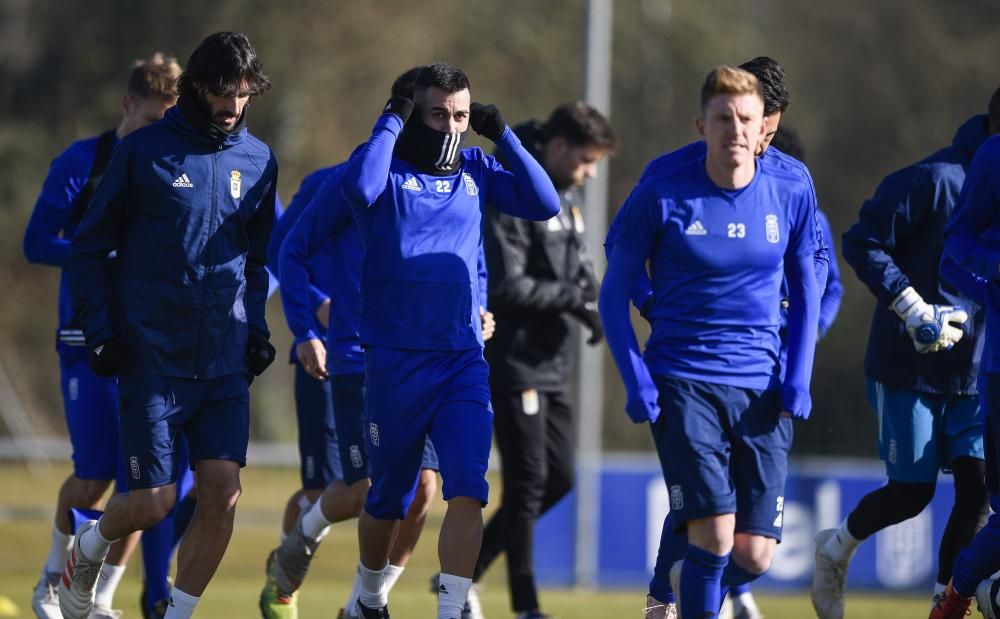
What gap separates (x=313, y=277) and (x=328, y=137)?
32.3 ft

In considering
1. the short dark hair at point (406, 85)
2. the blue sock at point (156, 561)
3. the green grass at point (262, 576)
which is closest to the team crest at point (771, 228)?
the short dark hair at point (406, 85)

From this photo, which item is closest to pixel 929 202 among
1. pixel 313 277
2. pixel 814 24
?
pixel 313 277

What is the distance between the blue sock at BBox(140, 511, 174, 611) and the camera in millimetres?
7715

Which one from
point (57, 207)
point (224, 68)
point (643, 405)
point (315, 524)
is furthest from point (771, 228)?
point (57, 207)

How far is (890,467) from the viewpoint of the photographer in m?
7.33

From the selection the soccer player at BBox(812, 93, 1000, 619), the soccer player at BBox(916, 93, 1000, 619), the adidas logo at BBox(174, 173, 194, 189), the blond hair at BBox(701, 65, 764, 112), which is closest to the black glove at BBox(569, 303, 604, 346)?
the soccer player at BBox(812, 93, 1000, 619)

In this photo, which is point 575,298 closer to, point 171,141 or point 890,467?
point 890,467

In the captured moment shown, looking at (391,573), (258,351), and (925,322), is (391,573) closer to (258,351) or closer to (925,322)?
(258,351)

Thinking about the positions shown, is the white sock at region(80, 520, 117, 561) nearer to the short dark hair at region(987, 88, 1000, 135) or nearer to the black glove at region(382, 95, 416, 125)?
the black glove at region(382, 95, 416, 125)

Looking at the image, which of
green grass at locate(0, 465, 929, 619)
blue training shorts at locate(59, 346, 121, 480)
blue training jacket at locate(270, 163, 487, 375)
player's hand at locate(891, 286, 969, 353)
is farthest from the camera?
green grass at locate(0, 465, 929, 619)

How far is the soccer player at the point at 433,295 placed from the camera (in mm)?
6328

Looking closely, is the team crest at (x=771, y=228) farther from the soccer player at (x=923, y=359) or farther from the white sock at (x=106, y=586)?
the white sock at (x=106, y=586)

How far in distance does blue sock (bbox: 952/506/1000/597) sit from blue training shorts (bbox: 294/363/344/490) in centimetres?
308

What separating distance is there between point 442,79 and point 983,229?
220cm
